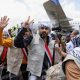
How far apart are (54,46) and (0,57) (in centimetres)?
225

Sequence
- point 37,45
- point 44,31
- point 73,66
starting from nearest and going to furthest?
point 73,66 < point 44,31 < point 37,45

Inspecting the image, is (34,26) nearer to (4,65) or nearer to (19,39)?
(19,39)

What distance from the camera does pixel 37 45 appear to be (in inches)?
290

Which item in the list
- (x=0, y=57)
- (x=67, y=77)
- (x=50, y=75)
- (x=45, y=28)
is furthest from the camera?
(x=0, y=57)

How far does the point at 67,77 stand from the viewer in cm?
358

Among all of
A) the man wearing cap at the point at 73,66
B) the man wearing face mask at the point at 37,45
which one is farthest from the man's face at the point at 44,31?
the man wearing cap at the point at 73,66

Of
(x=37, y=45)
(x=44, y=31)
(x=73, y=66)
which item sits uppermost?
(x=73, y=66)

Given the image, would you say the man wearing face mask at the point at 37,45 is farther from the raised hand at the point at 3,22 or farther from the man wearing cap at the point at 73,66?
the man wearing cap at the point at 73,66

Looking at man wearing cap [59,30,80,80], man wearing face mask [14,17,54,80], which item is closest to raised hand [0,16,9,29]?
man wearing face mask [14,17,54,80]

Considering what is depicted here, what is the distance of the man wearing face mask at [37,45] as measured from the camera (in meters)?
7.30

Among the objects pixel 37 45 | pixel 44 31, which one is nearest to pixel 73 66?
pixel 44 31

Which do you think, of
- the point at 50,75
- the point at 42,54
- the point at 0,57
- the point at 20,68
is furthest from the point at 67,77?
the point at 0,57

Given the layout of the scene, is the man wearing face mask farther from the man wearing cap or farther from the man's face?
the man wearing cap

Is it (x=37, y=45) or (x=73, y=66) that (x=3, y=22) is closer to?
(x=37, y=45)
